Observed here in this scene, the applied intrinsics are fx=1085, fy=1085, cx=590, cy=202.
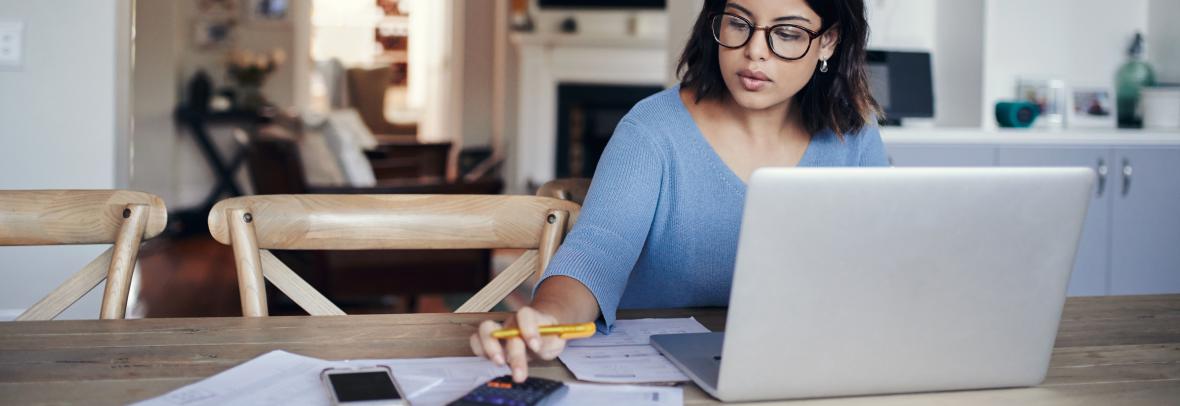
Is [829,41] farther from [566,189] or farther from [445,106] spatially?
[445,106]

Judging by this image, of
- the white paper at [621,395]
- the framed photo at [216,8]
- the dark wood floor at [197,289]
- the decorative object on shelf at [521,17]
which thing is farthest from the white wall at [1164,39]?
the framed photo at [216,8]

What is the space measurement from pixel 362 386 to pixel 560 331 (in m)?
0.18

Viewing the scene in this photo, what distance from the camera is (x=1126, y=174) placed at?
3.51 m

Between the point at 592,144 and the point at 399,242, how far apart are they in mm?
6105

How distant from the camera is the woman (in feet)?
4.59

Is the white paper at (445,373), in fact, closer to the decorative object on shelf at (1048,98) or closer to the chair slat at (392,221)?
the chair slat at (392,221)

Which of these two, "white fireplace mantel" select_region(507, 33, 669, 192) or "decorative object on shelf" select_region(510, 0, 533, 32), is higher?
"decorative object on shelf" select_region(510, 0, 533, 32)

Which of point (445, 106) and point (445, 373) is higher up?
point (445, 106)

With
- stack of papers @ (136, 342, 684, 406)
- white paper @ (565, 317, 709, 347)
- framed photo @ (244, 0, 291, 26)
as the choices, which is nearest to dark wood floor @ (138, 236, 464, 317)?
framed photo @ (244, 0, 291, 26)

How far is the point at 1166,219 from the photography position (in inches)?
141

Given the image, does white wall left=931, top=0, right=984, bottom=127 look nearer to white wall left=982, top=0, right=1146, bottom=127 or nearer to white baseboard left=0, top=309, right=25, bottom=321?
white wall left=982, top=0, right=1146, bottom=127

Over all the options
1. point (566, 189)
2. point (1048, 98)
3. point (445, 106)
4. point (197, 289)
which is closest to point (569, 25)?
point (445, 106)

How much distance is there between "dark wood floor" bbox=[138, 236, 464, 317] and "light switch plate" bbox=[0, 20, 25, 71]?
1687 mm

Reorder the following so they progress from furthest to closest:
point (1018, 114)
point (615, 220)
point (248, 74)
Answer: point (248, 74) → point (1018, 114) → point (615, 220)
